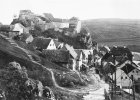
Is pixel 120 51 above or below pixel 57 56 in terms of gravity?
above

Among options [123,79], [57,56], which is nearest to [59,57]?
[57,56]

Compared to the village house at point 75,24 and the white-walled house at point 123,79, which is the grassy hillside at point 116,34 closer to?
the village house at point 75,24

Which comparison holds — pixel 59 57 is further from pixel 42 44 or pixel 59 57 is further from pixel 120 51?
pixel 120 51

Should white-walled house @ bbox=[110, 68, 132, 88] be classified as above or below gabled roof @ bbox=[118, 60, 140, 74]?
below

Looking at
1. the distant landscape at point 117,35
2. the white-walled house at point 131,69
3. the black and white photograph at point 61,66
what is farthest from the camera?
the distant landscape at point 117,35

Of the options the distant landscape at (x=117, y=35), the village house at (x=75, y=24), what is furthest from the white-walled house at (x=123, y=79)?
the distant landscape at (x=117, y=35)

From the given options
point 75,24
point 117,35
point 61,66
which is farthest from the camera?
point 117,35

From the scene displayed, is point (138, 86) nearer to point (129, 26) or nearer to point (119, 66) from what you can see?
point (119, 66)

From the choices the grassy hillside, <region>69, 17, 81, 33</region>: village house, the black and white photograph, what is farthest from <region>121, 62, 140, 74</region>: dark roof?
the grassy hillside

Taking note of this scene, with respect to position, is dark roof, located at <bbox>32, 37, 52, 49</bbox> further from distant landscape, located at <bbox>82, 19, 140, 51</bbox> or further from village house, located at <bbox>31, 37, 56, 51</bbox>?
distant landscape, located at <bbox>82, 19, 140, 51</bbox>

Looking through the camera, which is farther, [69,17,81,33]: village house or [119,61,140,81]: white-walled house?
[69,17,81,33]: village house

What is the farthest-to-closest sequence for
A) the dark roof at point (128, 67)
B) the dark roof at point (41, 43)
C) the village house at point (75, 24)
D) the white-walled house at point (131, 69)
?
the village house at point (75, 24) < the dark roof at point (41, 43) < the dark roof at point (128, 67) < the white-walled house at point (131, 69)
